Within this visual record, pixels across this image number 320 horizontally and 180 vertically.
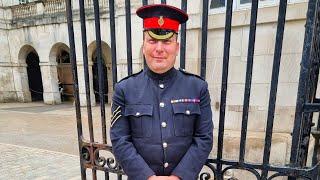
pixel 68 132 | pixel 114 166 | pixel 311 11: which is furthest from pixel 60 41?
pixel 311 11

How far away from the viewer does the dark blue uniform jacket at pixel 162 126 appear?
164 centimetres

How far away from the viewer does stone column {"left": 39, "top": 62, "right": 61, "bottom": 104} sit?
46.3 ft

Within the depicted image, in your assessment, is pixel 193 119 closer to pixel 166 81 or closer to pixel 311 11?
pixel 166 81

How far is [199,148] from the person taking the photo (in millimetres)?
1644

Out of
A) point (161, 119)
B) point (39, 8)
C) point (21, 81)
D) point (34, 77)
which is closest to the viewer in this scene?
point (161, 119)

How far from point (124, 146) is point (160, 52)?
68 cm

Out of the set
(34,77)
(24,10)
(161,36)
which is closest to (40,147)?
(161,36)

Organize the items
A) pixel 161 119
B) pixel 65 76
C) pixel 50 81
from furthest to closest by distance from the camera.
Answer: pixel 65 76
pixel 50 81
pixel 161 119

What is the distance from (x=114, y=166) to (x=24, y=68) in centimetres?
1560

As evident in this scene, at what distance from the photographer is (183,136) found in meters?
1.67

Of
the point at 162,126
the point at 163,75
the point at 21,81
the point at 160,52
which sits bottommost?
the point at 21,81

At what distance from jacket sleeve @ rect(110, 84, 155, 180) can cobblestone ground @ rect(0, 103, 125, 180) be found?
300 cm

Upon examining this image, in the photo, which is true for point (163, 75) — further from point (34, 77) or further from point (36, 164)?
point (34, 77)

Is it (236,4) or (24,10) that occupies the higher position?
(24,10)
